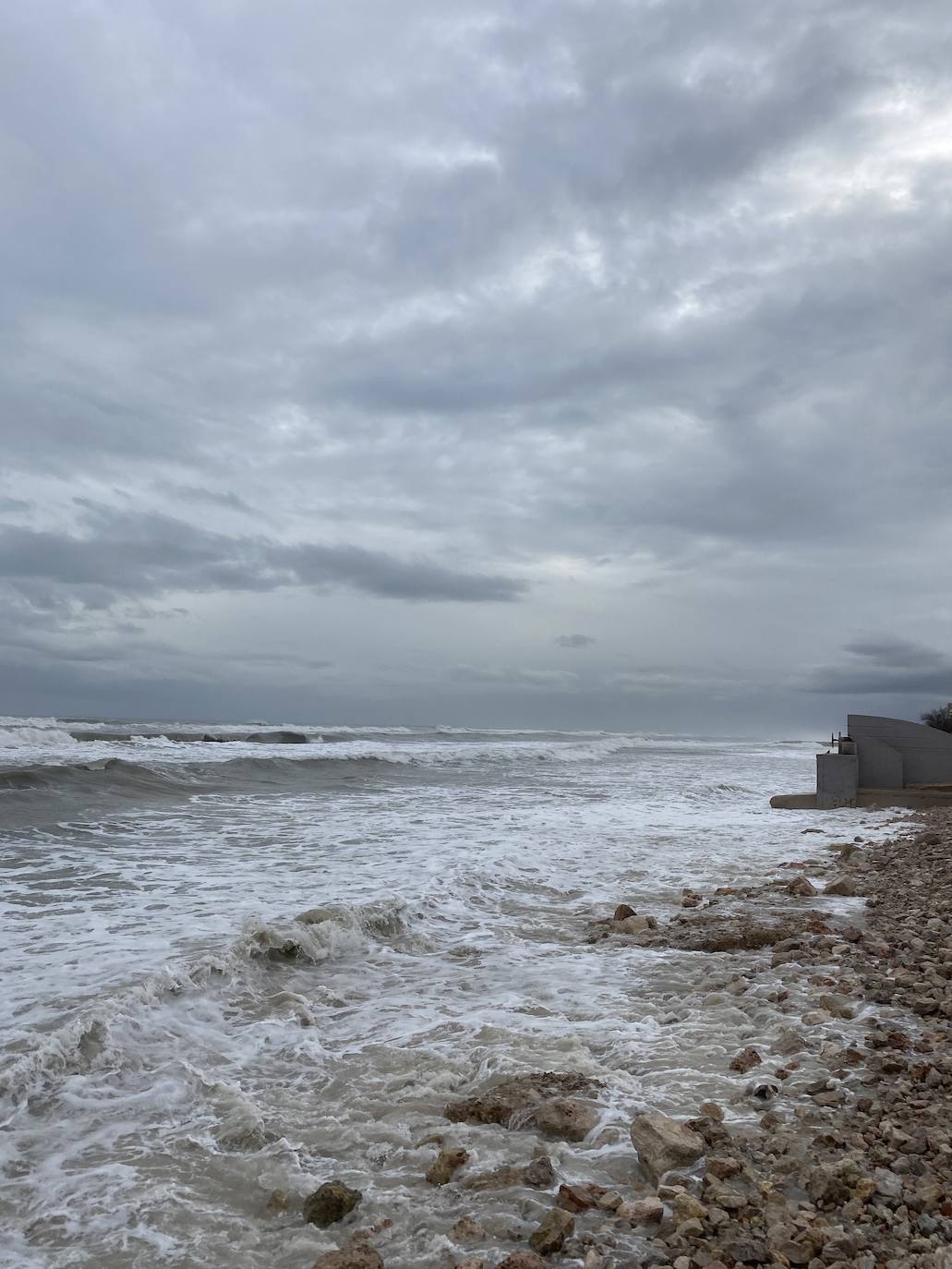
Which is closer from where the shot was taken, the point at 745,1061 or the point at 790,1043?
the point at 745,1061

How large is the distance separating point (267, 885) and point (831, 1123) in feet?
20.8

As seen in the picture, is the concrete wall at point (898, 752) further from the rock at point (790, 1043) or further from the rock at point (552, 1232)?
the rock at point (552, 1232)

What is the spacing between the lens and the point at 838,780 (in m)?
17.7

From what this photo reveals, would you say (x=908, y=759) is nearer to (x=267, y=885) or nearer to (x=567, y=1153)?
(x=267, y=885)

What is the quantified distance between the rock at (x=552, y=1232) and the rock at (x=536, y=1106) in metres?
0.66

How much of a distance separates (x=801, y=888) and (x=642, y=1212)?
6178mm

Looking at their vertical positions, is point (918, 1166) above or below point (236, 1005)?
above

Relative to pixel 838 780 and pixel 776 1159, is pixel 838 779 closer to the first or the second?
pixel 838 780

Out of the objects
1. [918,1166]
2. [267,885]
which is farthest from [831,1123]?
[267,885]

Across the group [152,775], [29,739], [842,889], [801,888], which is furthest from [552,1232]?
[29,739]

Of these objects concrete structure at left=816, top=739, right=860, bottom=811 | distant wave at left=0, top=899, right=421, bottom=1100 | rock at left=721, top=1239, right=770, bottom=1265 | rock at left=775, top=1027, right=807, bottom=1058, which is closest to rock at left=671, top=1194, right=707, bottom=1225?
rock at left=721, top=1239, right=770, bottom=1265

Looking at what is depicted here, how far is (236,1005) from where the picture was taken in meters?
5.23

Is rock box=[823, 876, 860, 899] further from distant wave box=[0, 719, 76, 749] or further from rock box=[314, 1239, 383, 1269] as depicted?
distant wave box=[0, 719, 76, 749]

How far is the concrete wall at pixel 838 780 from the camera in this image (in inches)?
691
